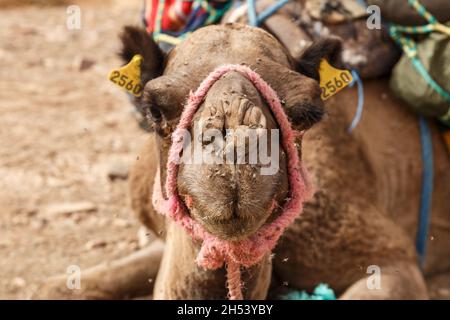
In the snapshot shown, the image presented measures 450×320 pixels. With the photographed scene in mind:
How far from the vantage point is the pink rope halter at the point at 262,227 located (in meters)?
2.71

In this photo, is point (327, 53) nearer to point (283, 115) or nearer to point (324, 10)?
point (283, 115)

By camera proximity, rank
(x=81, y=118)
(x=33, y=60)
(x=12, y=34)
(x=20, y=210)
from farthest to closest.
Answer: (x=12, y=34) → (x=33, y=60) → (x=81, y=118) → (x=20, y=210)

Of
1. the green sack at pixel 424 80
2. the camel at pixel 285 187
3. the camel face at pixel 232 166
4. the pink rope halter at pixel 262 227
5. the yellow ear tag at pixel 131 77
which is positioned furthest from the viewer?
the green sack at pixel 424 80

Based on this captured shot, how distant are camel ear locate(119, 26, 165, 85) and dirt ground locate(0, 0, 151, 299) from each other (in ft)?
5.35

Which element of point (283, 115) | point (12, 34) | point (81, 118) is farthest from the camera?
point (12, 34)

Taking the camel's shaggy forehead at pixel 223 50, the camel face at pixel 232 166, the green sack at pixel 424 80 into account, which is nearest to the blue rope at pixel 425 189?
the green sack at pixel 424 80

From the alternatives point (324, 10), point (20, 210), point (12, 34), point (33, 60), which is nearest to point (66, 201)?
point (20, 210)

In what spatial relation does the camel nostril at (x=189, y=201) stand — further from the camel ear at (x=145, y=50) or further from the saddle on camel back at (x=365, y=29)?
the saddle on camel back at (x=365, y=29)

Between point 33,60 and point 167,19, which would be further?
point 33,60

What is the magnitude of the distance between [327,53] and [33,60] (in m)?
6.23

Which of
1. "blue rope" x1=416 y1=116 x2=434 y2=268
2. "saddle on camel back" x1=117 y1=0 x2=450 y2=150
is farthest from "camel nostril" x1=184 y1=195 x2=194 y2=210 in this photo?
"blue rope" x1=416 y1=116 x2=434 y2=268

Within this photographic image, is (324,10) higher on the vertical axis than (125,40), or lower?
lower

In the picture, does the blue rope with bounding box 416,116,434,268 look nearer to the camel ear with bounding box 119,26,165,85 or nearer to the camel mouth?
the camel ear with bounding box 119,26,165,85

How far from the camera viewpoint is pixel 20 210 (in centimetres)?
532
